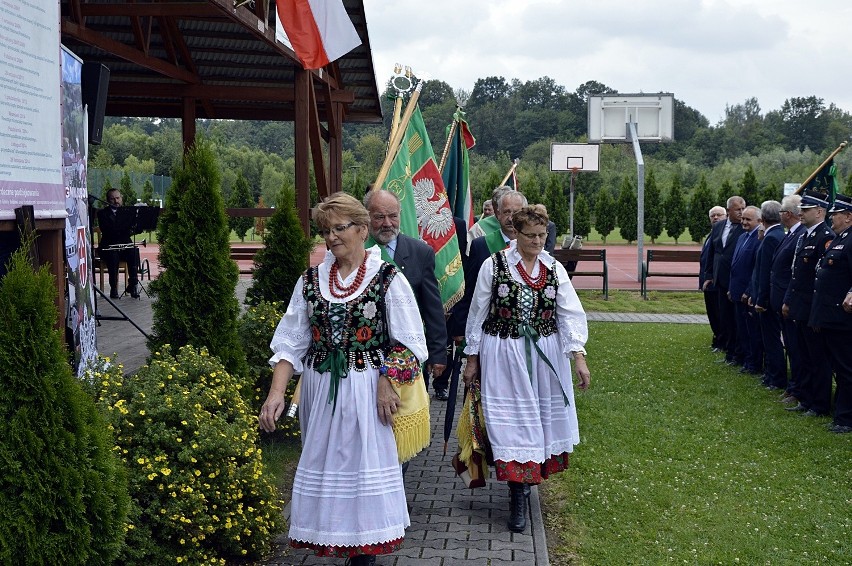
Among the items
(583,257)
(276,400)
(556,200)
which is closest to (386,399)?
(276,400)

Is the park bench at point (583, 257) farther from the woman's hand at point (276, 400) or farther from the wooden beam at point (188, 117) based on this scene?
the woman's hand at point (276, 400)

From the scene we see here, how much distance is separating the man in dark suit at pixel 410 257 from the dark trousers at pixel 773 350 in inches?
225

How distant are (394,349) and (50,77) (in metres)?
2.60

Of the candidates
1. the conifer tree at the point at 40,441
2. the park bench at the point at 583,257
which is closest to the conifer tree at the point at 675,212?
the park bench at the point at 583,257

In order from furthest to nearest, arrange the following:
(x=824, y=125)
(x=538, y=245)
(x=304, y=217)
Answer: (x=824, y=125), (x=304, y=217), (x=538, y=245)

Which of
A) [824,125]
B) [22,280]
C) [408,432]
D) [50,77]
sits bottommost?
[408,432]

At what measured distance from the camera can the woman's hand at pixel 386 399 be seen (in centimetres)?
438

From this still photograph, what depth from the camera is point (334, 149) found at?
1692 centimetres

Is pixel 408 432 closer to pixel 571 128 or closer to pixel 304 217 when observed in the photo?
pixel 304 217

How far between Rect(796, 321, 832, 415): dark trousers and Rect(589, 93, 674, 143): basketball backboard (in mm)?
18731

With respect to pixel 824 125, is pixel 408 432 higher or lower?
lower

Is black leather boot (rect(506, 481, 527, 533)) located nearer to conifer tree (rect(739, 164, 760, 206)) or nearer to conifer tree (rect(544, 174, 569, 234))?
conifer tree (rect(739, 164, 760, 206))

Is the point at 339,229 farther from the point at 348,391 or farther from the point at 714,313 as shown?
the point at 714,313

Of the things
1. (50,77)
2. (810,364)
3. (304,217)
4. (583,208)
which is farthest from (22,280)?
(583,208)
